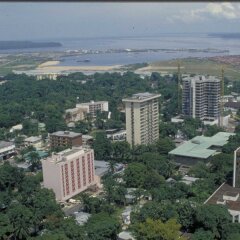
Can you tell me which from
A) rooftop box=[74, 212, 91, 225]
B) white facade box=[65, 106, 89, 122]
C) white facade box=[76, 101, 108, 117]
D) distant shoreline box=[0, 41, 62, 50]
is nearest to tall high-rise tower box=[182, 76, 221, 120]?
white facade box=[76, 101, 108, 117]

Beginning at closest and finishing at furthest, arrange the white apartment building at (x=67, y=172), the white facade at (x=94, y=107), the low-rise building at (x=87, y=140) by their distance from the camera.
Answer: the white apartment building at (x=67, y=172) → the low-rise building at (x=87, y=140) → the white facade at (x=94, y=107)

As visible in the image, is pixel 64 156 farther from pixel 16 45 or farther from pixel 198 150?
pixel 16 45

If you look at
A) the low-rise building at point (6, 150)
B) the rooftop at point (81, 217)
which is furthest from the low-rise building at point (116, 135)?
the rooftop at point (81, 217)

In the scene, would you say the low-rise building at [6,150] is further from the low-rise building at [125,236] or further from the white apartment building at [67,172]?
the low-rise building at [125,236]

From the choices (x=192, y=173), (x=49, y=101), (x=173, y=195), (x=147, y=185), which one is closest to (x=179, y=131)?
(x=192, y=173)

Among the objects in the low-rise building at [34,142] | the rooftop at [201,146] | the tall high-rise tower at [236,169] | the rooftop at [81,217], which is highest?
the tall high-rise tower at [236,169]

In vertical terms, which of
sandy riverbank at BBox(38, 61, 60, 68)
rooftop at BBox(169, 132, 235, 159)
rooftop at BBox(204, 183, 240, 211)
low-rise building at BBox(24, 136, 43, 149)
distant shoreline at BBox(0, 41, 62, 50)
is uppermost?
distant shoreline at BBox(0, 41, 62, 50)

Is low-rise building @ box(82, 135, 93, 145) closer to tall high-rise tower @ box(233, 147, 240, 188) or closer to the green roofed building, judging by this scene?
the green roofed building
